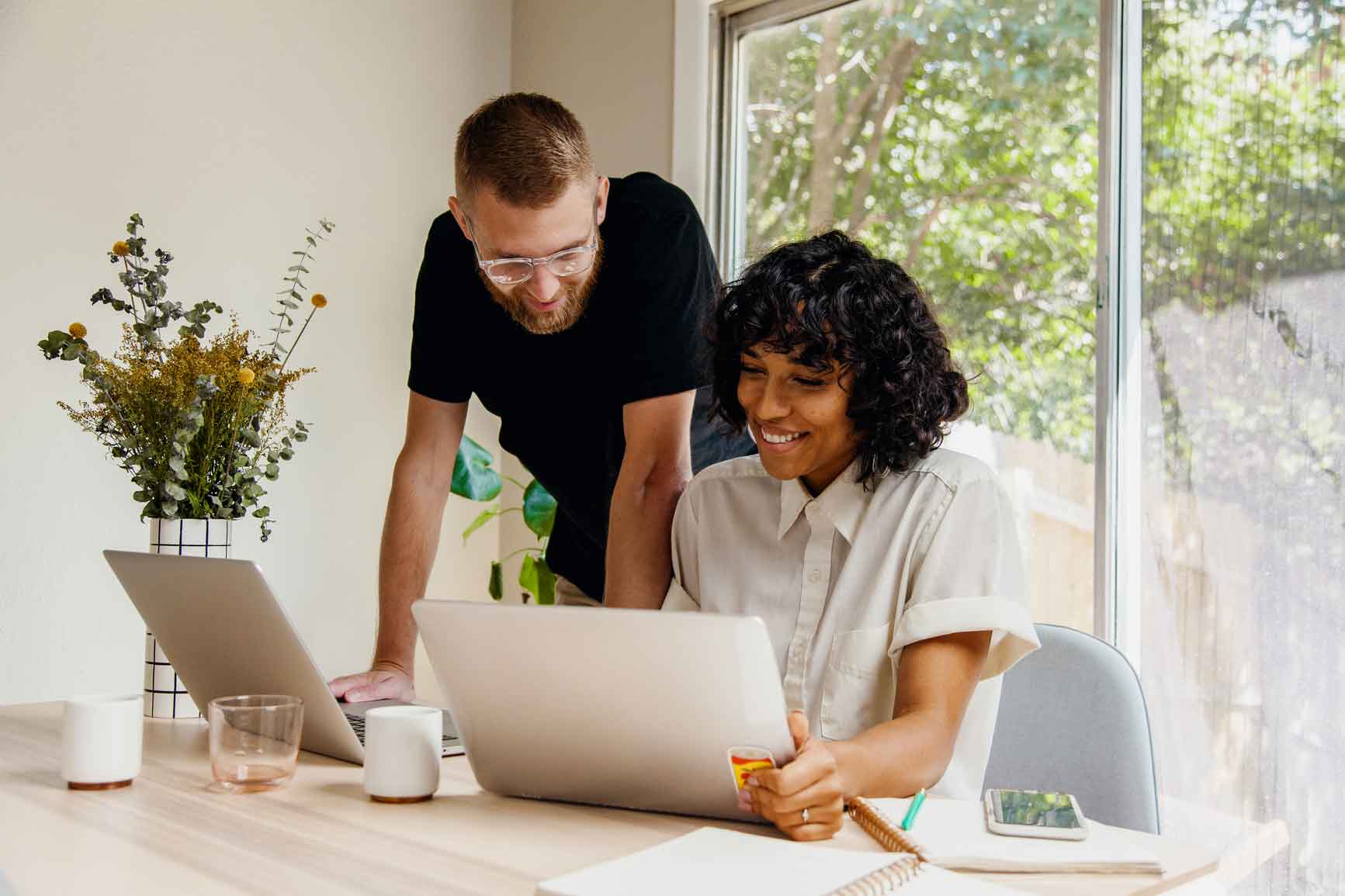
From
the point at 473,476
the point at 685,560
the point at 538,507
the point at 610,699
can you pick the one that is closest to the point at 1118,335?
the point at 685,560

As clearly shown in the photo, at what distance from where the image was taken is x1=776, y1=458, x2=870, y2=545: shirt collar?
4.55 ft

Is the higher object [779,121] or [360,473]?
[779,121]

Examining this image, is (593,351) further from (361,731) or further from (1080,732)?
(1080,732)

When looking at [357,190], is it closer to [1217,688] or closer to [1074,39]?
[1074,39]

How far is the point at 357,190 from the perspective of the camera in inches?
122

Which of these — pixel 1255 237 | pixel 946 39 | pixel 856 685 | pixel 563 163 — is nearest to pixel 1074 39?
pixel 946 39

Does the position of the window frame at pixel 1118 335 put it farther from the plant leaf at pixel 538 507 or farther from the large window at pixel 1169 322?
the plant leaf at pixel 538 507

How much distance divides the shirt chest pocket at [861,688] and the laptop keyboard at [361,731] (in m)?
0.42

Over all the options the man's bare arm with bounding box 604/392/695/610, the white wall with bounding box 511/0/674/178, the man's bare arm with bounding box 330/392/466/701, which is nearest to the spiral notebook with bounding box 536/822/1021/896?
the man's bare arm with bounding box 604/392/695/610

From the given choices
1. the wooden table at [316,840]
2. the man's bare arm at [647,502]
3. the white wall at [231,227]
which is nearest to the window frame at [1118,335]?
the man's bare arm at [647,502]

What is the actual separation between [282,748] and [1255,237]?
1.81 meters

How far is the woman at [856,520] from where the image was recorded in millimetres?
1252

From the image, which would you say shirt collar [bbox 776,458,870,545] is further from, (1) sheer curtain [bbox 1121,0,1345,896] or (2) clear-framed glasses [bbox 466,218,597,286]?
(1) sheer curtain [bbox 1121,0,1345,896]

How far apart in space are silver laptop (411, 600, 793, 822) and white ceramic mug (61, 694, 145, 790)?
33 cm
